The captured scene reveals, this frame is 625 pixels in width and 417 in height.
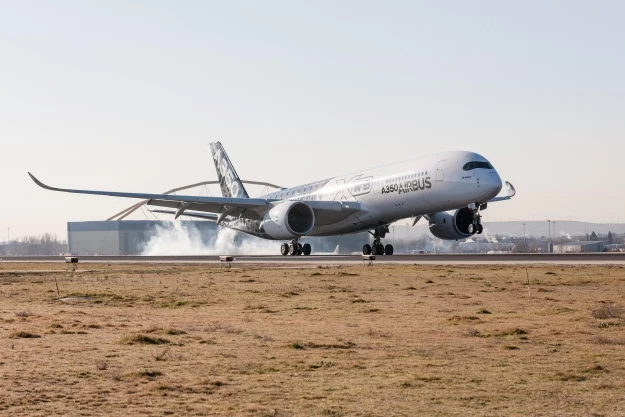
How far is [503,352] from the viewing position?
63.7ft

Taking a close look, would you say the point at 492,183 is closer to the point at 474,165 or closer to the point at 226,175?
the point at 474,165

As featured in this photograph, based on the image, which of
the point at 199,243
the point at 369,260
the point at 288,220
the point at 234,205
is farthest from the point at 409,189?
the point at 199,243

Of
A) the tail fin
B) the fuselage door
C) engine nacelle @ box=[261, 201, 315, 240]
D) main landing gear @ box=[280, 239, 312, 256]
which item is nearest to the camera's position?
the fuselage door

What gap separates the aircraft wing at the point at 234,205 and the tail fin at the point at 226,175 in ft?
35.9

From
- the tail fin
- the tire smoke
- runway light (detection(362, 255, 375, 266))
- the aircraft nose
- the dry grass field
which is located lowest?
the dry grass field

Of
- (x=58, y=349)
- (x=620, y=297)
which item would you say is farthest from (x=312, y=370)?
(x=620, y=297)

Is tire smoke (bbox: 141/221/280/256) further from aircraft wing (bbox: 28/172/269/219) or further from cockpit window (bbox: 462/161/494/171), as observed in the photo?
cockpit window (bbox: 462/161/494/171)

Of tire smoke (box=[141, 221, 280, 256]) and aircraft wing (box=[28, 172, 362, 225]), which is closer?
aircraft wing (box=[28, 172, 362, 225])

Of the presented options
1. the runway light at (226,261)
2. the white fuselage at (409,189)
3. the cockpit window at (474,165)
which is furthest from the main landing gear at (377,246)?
the cockpit window at (474,165)

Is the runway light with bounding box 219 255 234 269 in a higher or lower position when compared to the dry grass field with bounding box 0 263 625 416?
higher

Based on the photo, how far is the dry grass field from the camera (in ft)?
46.0

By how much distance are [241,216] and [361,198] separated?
13.1 m

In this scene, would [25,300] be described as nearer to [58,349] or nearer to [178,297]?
[178,297]

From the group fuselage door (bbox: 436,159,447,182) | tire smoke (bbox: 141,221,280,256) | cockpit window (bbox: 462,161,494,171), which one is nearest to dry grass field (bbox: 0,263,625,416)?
cockpit window (bbox: 462,161,494,171)
